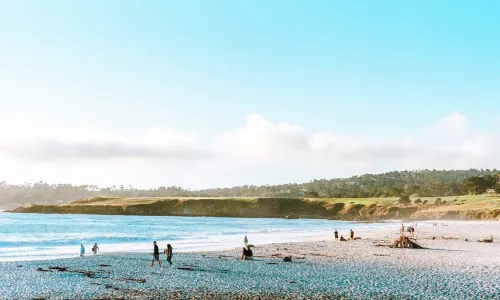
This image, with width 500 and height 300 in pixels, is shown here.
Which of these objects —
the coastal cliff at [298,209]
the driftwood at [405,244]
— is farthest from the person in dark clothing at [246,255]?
the coastal cliff at [298,209]

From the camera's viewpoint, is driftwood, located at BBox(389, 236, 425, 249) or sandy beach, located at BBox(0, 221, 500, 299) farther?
driftwood, located at BBox(389, 236, 425, 249)

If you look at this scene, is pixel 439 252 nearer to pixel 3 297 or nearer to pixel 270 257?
pixel 270 257

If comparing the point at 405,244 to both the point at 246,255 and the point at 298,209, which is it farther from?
the point at 298,209

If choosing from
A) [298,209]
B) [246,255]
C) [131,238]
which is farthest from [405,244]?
[298,209]

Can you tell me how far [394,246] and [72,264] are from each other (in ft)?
95.3

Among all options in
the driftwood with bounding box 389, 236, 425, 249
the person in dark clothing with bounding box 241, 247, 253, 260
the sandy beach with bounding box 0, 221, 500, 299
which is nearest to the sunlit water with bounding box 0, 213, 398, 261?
the person in dark clothing with bounding box 241, 247, 253, 260

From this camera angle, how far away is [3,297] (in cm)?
2131

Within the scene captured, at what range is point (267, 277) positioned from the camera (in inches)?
1071

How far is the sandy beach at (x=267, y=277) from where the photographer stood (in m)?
21.8

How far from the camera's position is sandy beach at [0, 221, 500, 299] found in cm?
2181

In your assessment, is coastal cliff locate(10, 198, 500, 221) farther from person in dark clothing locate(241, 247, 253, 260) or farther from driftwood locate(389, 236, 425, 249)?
person in dark clothing locate(241, 247, 253, 260)

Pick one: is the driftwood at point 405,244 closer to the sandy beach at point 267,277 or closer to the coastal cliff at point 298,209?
the sandy beach at point 267,277

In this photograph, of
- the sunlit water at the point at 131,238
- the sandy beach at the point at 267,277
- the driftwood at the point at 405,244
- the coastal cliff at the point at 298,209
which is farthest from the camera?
the coastal cliff at the point at 298,209

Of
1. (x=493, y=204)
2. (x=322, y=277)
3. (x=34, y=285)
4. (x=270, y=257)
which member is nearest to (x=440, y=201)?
(x=493, y=204)
